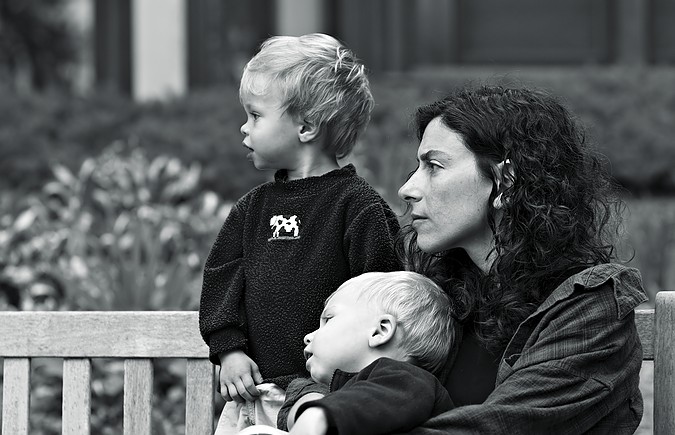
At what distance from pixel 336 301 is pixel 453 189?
0.37m

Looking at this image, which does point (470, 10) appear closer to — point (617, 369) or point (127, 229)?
point (127, 229)

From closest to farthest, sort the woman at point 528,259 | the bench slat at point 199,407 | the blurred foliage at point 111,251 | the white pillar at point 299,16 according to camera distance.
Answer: the woman at point 528,259 < the bench slat at point 199,407 < the blurred foliage at point 111,251 < the white pillar at point 299,16

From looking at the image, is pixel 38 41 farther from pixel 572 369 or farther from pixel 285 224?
pixel 572 369

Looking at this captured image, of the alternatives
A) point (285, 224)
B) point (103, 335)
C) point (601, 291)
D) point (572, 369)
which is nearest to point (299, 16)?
point (103, 335)

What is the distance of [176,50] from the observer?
9430 millimetres

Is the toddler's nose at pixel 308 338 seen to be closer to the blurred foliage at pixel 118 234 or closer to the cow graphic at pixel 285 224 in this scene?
the cow graphic at pixel 285 224

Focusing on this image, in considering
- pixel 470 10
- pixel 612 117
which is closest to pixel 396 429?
pixel 612 117

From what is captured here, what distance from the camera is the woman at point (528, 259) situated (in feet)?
8.20

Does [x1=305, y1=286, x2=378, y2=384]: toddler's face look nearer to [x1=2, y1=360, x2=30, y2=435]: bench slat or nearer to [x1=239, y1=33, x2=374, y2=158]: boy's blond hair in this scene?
[x1=239, y1=33, x2=374, y2=158]: boy's blond hair

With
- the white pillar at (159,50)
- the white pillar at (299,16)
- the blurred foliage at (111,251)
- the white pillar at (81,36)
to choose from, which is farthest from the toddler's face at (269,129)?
the white pillar at (81,36)

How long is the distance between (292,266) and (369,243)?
0.20m

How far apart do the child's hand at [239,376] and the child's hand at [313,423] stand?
599 millimetres

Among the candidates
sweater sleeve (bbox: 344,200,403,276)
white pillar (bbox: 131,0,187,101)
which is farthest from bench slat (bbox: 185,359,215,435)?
white pillar (bbox: 131,0,187,101)

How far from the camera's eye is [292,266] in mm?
2979
